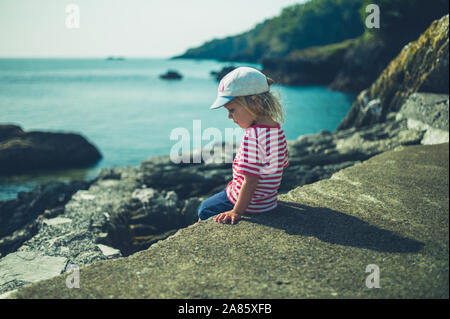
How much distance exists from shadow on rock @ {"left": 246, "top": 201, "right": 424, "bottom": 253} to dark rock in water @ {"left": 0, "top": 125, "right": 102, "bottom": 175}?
12.4m

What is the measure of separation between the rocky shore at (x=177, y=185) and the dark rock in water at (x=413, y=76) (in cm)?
2

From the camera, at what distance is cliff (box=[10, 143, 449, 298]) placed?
2.21m

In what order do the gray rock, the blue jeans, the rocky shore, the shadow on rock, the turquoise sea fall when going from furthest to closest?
the turquoise sea, the gray rock, the rocky shore, the blue jeans, the shadow on rock

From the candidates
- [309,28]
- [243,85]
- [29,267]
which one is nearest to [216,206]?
[243,85]

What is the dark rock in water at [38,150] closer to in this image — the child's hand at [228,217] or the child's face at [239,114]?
the child's hand at [228,217]

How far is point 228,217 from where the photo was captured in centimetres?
312

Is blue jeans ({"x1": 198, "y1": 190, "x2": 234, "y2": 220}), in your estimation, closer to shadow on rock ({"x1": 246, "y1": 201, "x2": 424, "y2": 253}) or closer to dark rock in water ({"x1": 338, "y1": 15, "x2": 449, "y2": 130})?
shadow on rock ({"x1": 246, "y1": 201, "x2": 424, "y2": 253})

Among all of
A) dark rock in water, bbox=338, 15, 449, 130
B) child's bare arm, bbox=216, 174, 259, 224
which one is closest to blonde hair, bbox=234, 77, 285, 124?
child's bare arm, bbox=216, 174, 259, 224

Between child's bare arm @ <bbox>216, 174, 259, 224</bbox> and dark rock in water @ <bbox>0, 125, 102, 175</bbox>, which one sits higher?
child's bare arm @ <bbox>216, 174, 259, 224</bbox>

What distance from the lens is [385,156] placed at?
5180 mm

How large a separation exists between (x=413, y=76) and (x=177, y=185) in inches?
210

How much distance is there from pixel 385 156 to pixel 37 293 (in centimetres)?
445

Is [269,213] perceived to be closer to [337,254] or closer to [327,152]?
[337,254]

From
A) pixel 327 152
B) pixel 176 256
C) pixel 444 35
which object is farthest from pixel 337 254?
pixel 444 35
